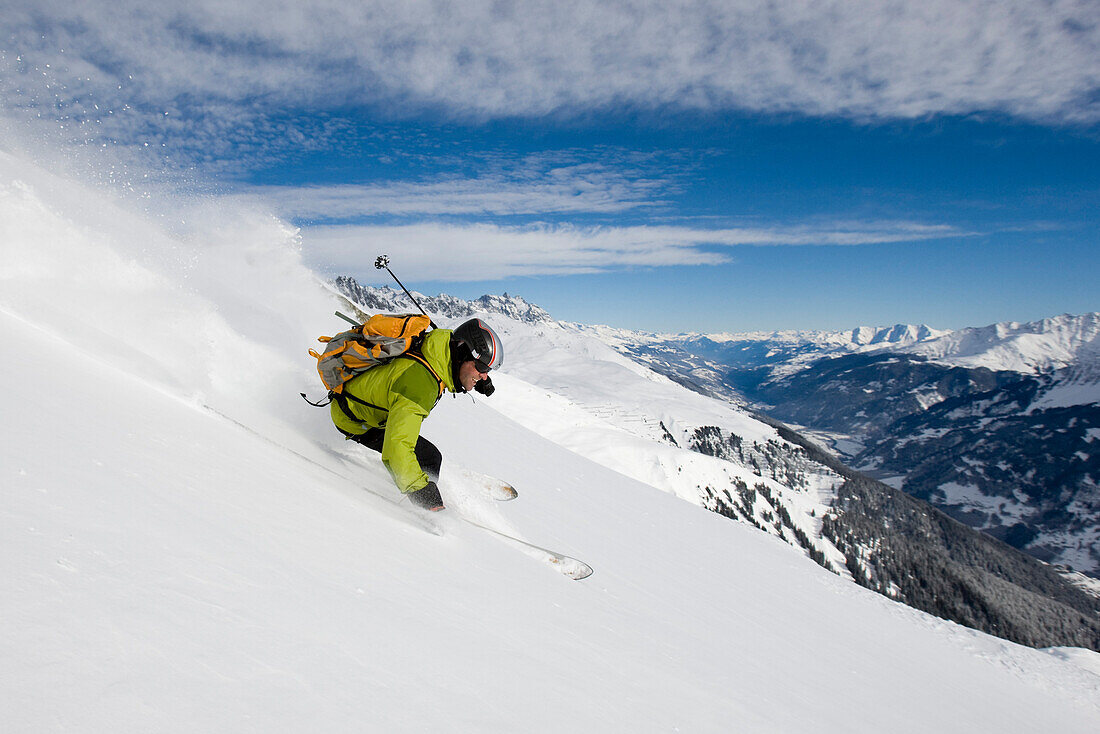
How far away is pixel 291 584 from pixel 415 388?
9.13ft

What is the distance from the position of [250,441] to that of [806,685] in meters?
7.53

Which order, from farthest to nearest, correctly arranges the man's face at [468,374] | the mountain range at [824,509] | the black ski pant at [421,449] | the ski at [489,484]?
the mountain range at [824,509] < the ski at [489,484] < the black ski pant at [421,449] < the man's face at [468,374]

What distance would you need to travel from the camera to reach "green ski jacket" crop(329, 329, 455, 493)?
5.36 m

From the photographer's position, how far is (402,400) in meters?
5.56

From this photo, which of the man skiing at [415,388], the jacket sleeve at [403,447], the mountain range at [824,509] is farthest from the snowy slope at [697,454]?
the jacket sleeve at [403,447]

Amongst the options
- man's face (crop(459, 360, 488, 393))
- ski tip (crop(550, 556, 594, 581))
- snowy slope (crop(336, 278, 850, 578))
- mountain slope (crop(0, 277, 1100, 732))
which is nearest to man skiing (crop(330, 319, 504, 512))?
man's face (crop(459, 360, 488, 393))

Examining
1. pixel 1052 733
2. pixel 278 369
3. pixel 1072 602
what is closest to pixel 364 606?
pixel 278 369

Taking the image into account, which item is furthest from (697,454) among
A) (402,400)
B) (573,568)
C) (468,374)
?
(402,400)

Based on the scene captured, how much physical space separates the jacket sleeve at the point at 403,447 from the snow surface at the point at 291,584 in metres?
0.46

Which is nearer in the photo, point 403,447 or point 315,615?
point 315,615

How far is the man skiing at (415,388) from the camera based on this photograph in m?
5.38

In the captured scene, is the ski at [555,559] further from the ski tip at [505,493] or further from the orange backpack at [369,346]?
the orange backpack at [369,346]

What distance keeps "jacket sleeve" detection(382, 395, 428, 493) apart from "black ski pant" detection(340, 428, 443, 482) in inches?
47.2

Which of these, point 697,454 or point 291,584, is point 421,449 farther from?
point 697,454
